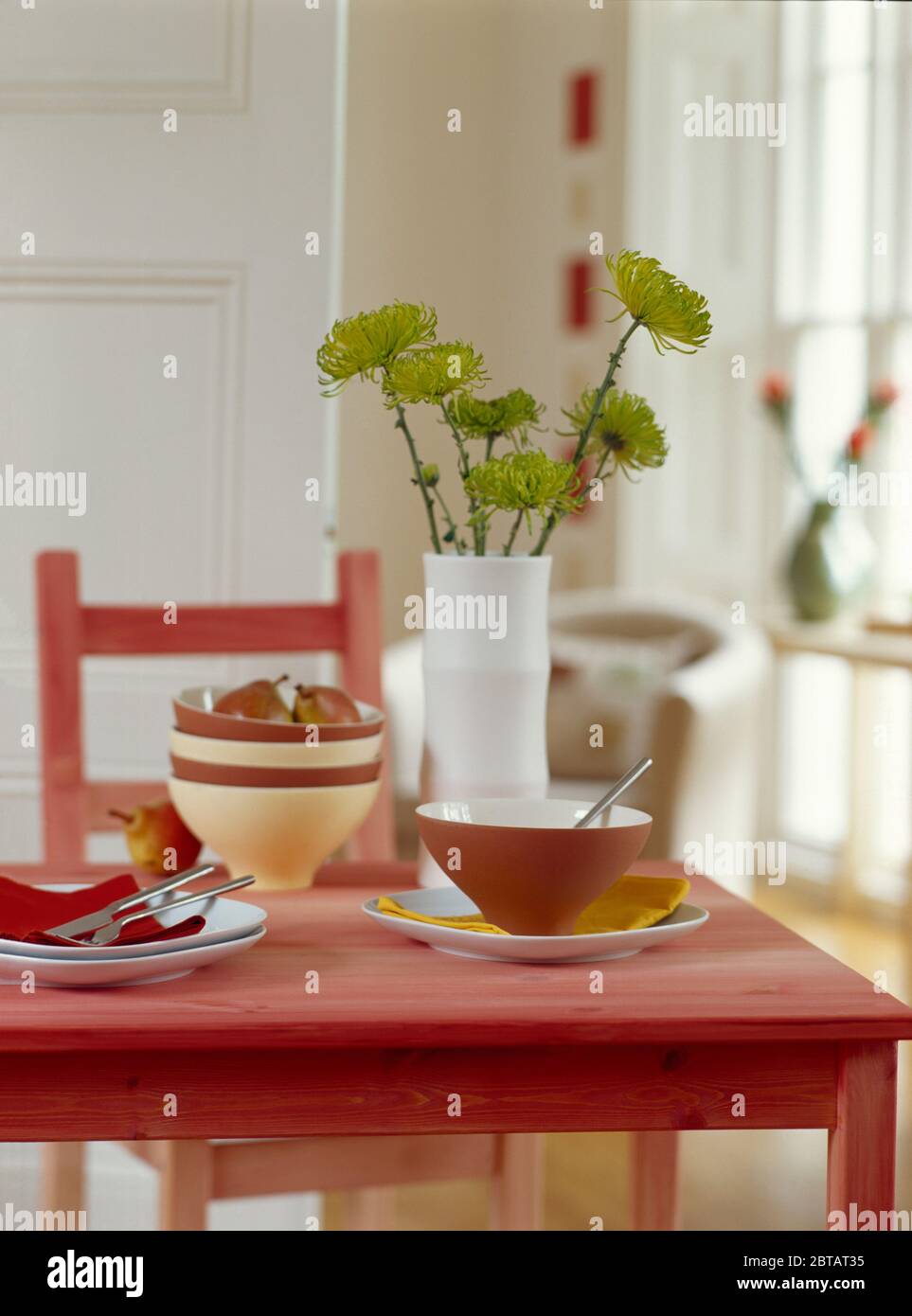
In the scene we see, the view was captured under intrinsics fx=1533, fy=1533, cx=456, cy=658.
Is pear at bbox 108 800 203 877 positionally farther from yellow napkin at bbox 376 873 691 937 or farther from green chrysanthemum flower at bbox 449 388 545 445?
green chrysanthemum flower at bbox 449 388 545 445

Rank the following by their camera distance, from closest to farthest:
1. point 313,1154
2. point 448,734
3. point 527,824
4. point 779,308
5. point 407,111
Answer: point 527,824
point 448,734
point 313,1154
point 779,308
point 407,111

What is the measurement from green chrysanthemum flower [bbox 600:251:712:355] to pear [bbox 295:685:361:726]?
14.4 inches

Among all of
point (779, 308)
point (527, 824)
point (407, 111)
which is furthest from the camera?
point (407, 111)

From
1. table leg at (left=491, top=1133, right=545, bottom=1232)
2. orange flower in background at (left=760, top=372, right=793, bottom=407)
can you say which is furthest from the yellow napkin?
orange flower in background at (left=760, top=372, right=793, bottom=407)

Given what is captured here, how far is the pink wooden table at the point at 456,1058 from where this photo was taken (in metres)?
0.81

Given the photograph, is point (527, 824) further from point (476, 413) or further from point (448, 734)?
point (476, 413)

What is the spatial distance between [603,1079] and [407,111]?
440cm

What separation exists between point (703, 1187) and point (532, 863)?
1561 millimetres

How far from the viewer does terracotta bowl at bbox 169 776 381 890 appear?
3.66 ft

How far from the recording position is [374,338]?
1053mm

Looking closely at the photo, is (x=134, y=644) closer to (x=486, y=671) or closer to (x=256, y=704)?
(x=256, y=704)
